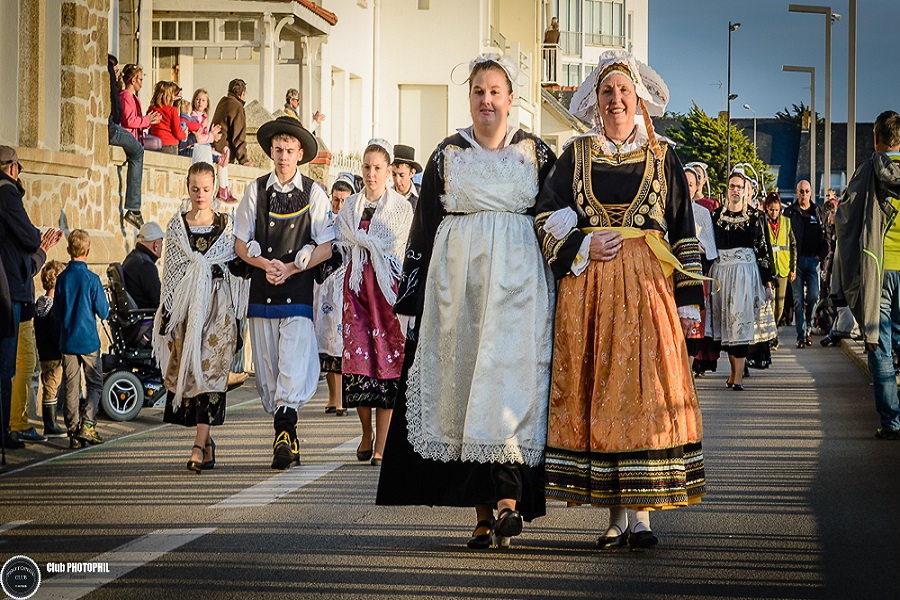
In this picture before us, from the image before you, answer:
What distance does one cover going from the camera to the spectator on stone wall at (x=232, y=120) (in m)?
21.5

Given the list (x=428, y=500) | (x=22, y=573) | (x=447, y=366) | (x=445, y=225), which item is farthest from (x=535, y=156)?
(x=22, y=573)

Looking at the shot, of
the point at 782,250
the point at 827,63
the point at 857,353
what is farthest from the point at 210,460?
the point at 827,63

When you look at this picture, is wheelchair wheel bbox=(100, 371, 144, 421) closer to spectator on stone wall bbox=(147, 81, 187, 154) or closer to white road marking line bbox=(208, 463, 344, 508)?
white road marking line bbox=(208, 463, 344, 508)

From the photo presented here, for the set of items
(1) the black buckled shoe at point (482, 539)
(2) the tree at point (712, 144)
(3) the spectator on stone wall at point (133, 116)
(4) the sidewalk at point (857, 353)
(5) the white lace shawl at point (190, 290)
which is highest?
(2) the tree at point (712, 144)

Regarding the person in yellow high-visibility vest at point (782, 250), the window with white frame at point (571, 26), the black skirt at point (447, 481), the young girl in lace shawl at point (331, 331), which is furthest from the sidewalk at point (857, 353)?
the window with white frame at point (571, 26)

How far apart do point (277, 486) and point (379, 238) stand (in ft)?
8.56

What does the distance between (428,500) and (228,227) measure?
12.8ft

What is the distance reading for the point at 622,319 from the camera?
7055 mm

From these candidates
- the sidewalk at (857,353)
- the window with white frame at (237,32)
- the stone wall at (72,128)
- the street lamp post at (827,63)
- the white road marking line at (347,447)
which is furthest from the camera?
the street lamp post at (827,63)

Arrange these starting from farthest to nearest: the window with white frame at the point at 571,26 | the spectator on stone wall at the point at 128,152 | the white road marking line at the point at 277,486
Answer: the window with white frame at the point at 571,26 < the spectator on stone wall at the point at 128,152 < the white road marking line at the point at 277,486

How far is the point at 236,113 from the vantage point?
71.1 feet

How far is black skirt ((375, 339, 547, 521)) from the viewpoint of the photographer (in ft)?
23.0

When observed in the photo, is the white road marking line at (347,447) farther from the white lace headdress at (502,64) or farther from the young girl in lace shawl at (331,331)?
the white lace headdress at (502,64)

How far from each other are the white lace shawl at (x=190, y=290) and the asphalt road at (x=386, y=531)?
723 mm
